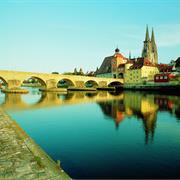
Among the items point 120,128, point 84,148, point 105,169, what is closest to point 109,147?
point 84,148

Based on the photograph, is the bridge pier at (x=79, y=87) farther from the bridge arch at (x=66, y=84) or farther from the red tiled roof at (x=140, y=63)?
the red tiled roof at (x=140, y=63)

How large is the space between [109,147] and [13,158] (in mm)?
5805

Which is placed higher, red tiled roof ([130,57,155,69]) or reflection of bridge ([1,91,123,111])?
red tiled roof ([130,57,155,69])

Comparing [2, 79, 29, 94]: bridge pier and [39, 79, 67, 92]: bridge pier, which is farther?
[39, 79, 67, 92]: bridge pier

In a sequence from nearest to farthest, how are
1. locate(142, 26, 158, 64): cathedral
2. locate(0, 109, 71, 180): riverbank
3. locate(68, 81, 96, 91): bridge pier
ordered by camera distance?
locate(0, 109, 71, 180): riverbank < locate(68, 81, 96, 91): bridge pier < locate(142, 26, 158, 64): cathedral

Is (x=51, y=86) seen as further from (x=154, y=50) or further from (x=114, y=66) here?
(x=154, y=50)

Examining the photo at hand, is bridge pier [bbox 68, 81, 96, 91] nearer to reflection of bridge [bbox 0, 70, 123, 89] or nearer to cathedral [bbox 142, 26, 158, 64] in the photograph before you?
reflection of bridge [bbox 0, 70, 123, 89]

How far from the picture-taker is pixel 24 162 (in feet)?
21.8

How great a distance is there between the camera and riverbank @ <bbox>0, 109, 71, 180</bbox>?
228 inches

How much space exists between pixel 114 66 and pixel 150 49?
37.8 meters

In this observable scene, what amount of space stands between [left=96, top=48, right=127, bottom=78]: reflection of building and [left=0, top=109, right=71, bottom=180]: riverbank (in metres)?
93.5

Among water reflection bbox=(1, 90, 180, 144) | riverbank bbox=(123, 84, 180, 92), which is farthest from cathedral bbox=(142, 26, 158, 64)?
water reflection bbox=(1, 90, 180, 144)

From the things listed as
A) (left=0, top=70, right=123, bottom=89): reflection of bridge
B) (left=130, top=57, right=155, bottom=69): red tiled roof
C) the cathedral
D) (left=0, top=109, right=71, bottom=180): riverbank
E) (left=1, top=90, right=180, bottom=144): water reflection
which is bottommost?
(left=1, top=90, right=180, bottom=144): water reflection

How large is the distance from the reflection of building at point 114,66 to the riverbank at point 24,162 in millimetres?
93531
